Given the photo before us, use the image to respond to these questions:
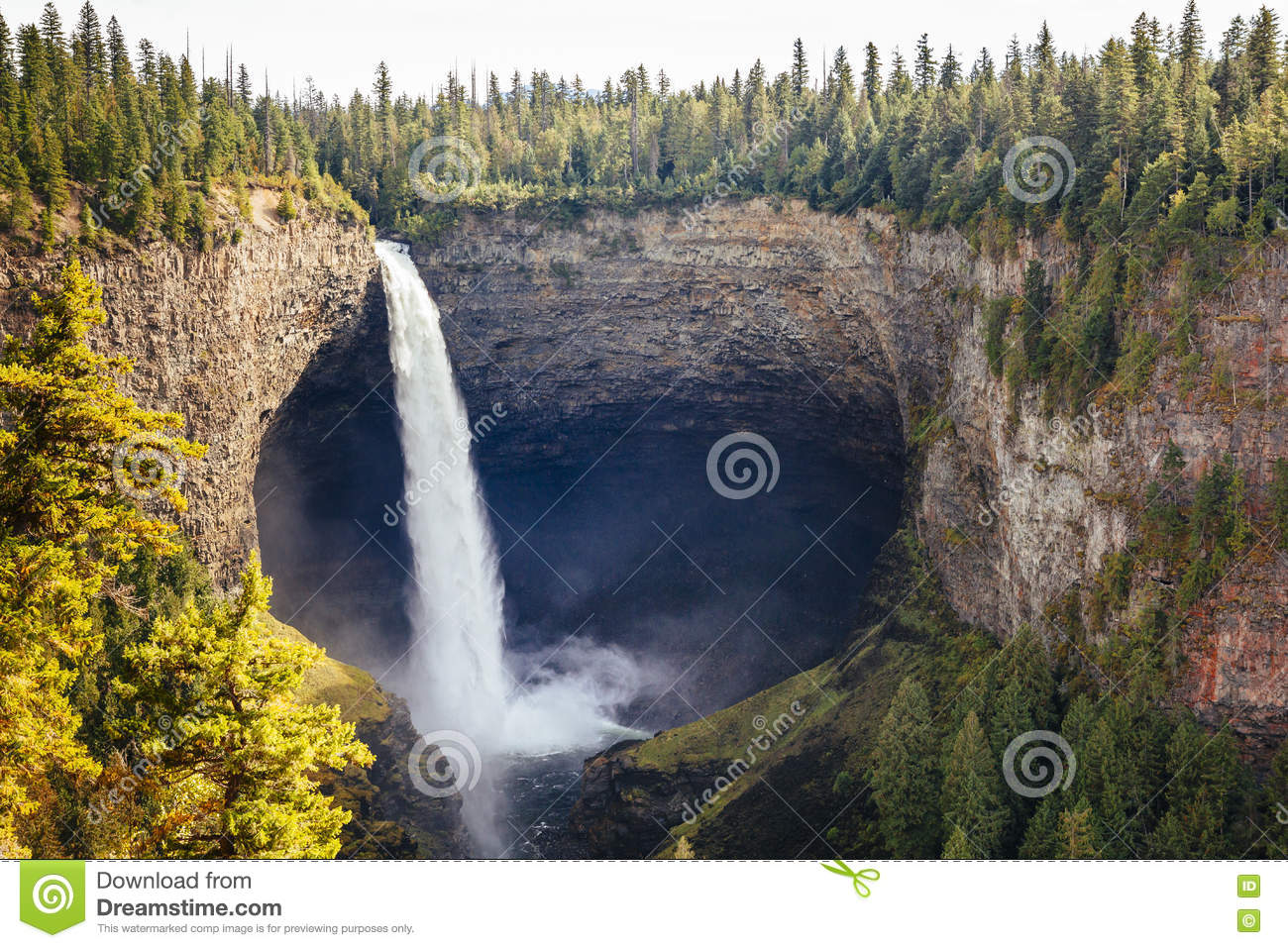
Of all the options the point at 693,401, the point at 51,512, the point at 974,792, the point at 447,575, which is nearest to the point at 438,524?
the point at 447,575

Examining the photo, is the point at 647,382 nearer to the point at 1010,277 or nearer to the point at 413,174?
the point at 413,174

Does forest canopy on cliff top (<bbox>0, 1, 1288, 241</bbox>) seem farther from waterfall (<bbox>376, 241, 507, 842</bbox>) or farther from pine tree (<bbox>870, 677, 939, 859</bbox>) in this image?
pine tree (<bbox>870, 677, 939, 859</bbox>)

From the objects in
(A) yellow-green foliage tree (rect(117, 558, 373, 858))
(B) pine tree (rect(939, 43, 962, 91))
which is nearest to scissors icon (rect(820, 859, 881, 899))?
(A) yellow-green foliage tree (rect(117, 558, 373, 858))

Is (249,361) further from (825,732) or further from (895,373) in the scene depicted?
(895,373)

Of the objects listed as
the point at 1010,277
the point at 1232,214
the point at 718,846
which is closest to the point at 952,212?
the point at 1010,277

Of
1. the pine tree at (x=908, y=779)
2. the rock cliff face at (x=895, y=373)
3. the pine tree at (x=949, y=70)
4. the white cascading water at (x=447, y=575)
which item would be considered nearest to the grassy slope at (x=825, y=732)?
the pine tree at (x=908, y=779)
